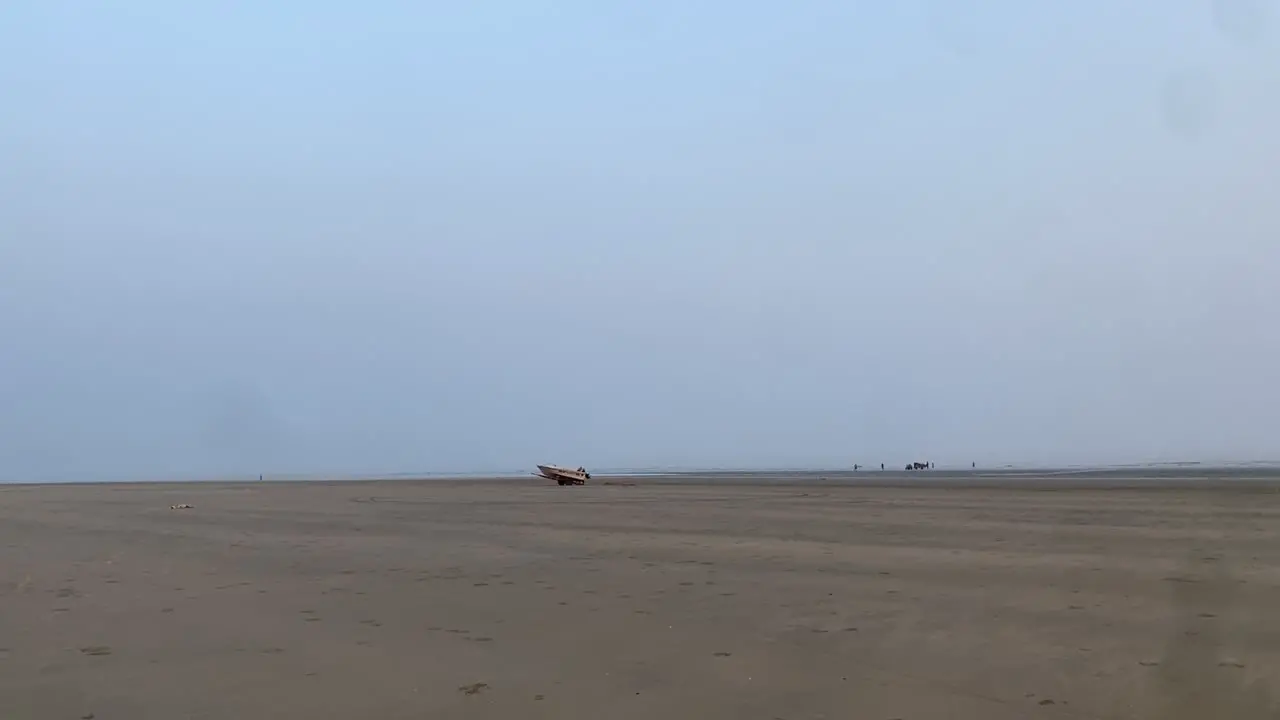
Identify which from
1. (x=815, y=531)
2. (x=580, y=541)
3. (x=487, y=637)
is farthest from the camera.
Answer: (x=815, y=531)

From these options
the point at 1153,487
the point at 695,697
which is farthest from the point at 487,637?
the point at 1153,487

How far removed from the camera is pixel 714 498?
31.2 meters

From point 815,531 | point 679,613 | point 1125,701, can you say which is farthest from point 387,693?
point 815,531

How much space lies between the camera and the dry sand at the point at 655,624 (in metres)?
6.08

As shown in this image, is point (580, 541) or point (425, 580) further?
point (580, 541)

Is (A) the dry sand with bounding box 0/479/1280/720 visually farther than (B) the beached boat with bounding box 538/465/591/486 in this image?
No

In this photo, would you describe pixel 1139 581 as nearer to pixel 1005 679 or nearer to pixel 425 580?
pixel 1005 679

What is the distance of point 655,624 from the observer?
8602 mm

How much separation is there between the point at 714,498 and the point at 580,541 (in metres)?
15.4

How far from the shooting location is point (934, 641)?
763cm

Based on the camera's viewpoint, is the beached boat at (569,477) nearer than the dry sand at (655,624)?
No

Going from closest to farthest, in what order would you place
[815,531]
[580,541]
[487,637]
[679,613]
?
[487,637], [679,613], [580,541], [815,531]

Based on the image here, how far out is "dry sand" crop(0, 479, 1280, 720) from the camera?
6.08m

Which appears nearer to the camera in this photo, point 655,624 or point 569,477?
point 655,624
